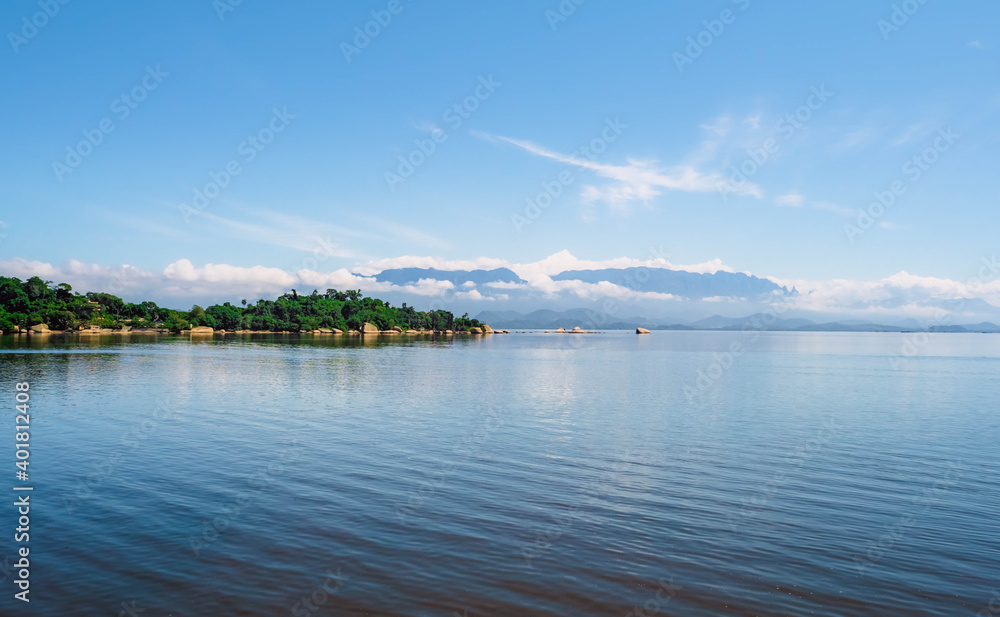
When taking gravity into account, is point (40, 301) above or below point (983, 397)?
above

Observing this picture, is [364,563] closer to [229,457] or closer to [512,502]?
[512,502]

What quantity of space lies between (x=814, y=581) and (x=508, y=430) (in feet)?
62.9

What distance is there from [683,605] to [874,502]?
11067mm

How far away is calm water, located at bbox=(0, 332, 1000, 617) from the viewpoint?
1164 centimetres

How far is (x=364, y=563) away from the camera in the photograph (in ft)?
42.3

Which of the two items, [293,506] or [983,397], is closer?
[293,506]

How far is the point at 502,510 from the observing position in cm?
1702

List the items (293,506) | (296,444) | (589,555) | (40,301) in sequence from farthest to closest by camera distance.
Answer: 1. (40,301)
2. (296,444)
3. (293,506)
4. (589,555)

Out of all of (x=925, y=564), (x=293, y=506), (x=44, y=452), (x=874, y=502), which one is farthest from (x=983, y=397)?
(x=44, y=452)

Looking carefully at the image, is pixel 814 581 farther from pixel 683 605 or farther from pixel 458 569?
pixel 458 569

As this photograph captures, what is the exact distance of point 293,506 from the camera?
55.8 feet

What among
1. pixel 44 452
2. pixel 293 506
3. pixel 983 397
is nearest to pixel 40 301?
pixel 44 452

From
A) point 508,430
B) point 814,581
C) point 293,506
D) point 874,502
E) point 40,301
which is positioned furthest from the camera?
point 40,301

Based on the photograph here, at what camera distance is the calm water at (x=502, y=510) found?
11.6m
